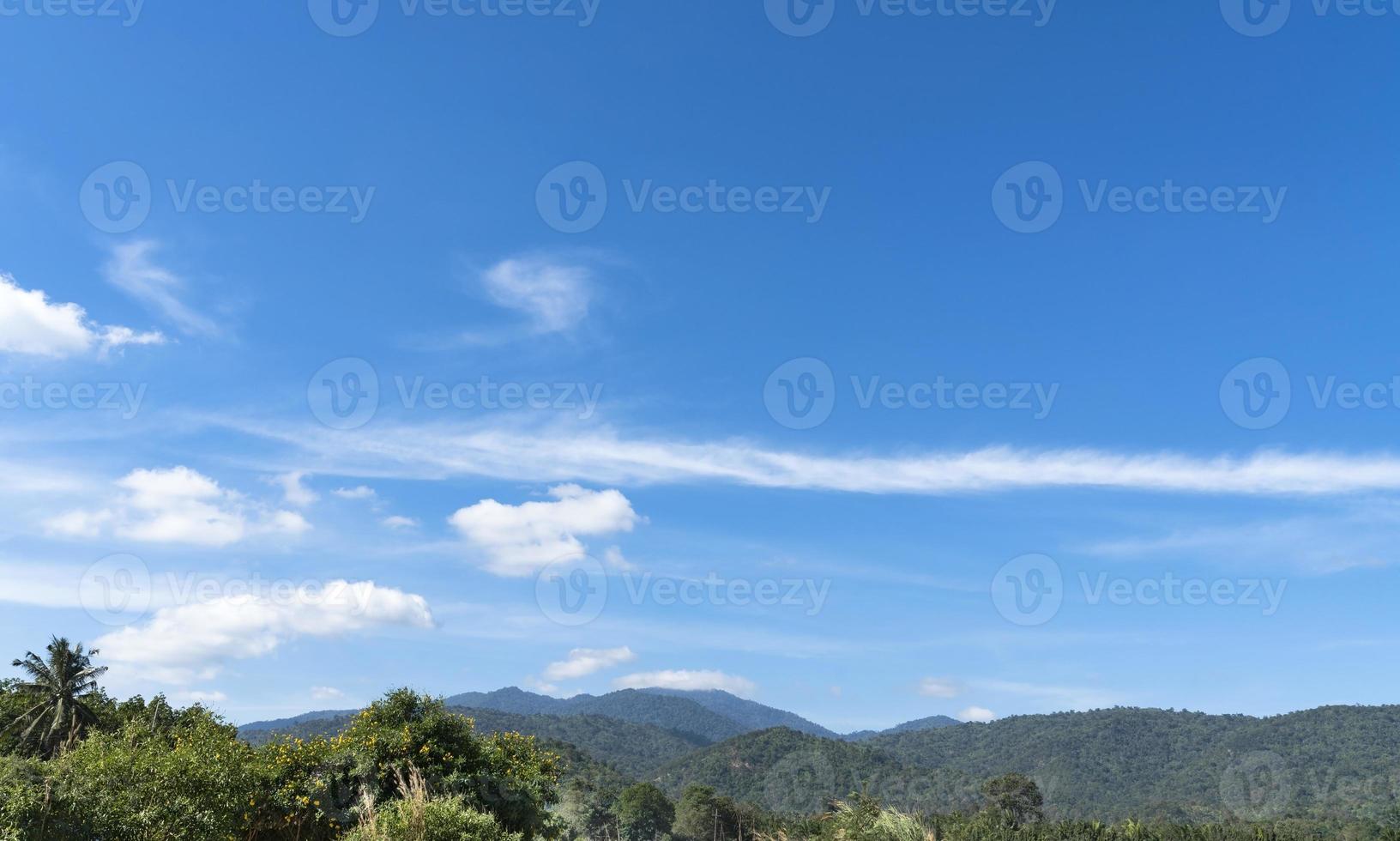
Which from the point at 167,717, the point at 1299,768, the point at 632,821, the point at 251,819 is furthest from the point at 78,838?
the point at 1299,768

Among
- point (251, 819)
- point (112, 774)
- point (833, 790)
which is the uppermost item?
point (112, 774)

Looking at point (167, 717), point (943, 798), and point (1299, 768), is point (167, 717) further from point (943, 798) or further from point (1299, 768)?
point (1299, 768)

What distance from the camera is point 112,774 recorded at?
1467cm

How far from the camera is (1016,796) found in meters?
113

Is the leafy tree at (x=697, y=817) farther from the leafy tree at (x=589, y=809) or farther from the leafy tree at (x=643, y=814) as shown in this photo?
the leafy tree at (x=589, y=809)

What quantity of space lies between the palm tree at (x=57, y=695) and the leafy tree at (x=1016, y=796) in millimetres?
99011

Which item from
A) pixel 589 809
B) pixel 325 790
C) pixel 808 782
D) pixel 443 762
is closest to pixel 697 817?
pixel 589 809

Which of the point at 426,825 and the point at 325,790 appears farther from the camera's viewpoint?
the point at 325,790

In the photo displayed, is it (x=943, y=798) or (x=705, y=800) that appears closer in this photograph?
(x=705, y=800)

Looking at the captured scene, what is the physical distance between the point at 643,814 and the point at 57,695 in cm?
6941

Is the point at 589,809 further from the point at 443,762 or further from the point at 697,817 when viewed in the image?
the point at 443,762

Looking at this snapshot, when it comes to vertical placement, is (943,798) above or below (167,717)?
below

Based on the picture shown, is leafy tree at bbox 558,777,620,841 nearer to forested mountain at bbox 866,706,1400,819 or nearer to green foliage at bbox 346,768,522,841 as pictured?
green foliage at bbox 346,768,522,841

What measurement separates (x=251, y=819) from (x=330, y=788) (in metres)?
1.57
